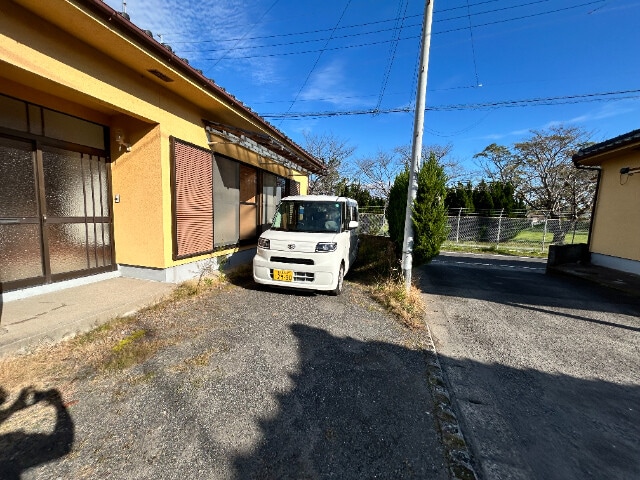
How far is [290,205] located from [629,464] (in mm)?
5246

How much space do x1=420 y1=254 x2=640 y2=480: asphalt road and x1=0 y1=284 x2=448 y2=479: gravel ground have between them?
18.4 inches

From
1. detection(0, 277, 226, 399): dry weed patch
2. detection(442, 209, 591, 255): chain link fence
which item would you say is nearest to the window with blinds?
detection(0, 277, 226, 399): dry weed patch

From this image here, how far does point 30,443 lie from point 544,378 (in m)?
4.37

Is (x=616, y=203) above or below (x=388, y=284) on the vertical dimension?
above

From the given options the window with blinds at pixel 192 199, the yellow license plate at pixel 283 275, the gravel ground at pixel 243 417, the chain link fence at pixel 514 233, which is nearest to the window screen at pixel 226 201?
the window with blinds at pixel 192 199

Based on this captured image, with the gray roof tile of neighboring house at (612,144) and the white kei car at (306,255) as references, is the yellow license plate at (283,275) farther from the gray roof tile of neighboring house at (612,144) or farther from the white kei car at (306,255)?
the gray roof tile of neighboring house at (612,144)

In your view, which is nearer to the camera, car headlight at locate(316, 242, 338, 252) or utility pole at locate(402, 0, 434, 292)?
car headlight at locate(316, 242, 338, 252)

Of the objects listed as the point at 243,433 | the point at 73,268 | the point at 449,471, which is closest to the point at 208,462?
the point at 243,433

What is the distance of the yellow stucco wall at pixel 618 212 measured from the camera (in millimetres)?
7012

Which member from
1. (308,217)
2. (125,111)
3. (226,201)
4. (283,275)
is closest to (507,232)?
(308,217)

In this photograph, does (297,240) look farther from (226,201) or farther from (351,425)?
(351,425)

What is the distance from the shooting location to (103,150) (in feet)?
15.3

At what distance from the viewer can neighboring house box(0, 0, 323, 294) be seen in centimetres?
308

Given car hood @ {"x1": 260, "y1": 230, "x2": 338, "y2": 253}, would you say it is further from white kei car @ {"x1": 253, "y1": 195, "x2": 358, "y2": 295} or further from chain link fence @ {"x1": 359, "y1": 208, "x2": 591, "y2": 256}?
chain link fence @ {"x1": 359, "y1": 208, "x2": 591, "y2": 256}
